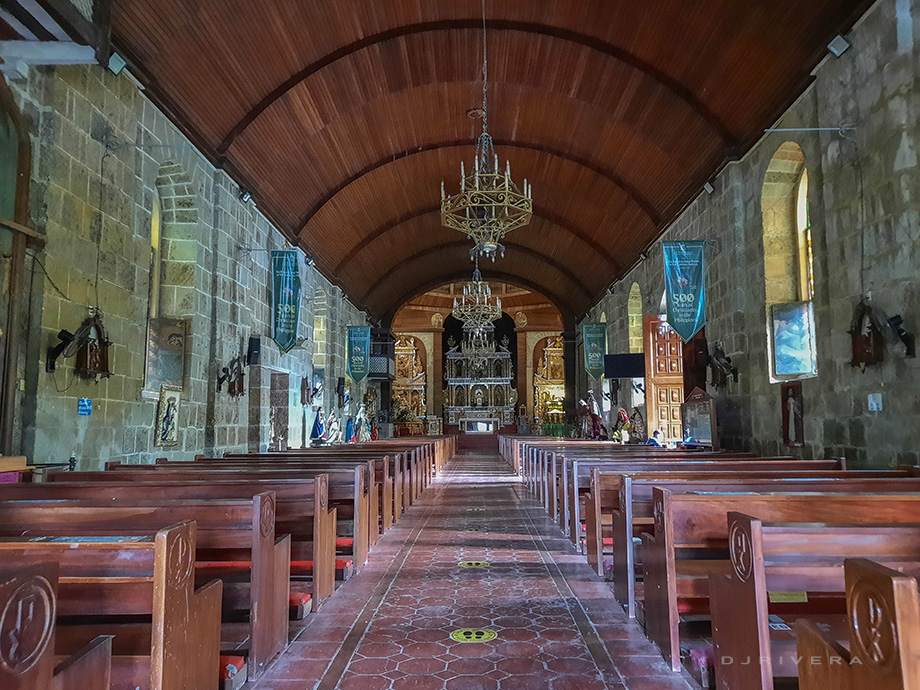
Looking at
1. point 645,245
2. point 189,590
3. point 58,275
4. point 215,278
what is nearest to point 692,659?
point 189,590

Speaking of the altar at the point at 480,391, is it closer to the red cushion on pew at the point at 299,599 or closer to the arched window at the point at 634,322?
the arched window at the point at 634,322

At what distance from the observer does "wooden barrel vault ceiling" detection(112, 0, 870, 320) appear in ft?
23.4

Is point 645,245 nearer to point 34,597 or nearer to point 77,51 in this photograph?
point 77,51

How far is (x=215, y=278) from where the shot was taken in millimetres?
9297

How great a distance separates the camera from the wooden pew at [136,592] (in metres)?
1.86

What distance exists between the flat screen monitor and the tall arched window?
557 centimetres

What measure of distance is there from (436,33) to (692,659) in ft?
29.1

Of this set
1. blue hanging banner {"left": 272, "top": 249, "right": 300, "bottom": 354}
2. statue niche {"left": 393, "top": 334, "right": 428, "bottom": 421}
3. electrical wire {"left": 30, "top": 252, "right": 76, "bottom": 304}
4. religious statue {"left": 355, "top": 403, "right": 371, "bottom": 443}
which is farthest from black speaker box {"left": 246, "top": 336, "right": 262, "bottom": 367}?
statue niche {"left": 393, "top": 334, "right": 428, "bottom": 421}

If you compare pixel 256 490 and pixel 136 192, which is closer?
pixel 256 490

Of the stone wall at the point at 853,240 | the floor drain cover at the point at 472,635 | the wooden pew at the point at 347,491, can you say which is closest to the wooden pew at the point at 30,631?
the floor drain cover at the point at 472,635

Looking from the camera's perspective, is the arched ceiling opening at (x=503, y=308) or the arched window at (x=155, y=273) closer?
the arched window at (x=155, y=273)

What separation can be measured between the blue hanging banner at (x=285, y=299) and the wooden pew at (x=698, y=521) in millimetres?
8974

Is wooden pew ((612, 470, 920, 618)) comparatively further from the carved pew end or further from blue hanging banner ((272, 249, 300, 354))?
blue hanging banner ((272, 249, 300, 354))

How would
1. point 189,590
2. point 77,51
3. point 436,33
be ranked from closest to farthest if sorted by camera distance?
point 189,590 < point 77,51 < point 436,33
